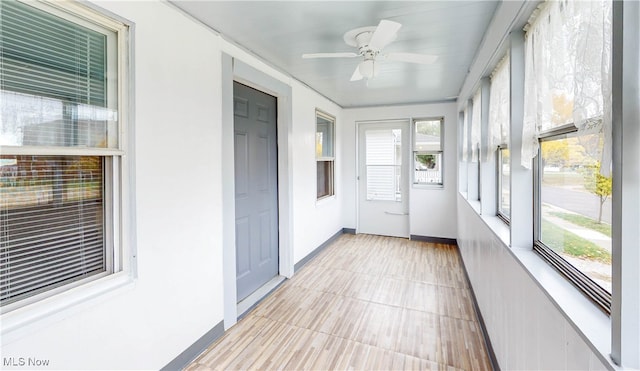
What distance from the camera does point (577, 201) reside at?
48.8 inches

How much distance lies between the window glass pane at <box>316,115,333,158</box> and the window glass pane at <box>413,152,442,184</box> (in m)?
1.51

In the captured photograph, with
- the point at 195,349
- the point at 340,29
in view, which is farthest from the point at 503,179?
the point at 195,349

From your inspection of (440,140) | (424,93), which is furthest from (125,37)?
(440,140)

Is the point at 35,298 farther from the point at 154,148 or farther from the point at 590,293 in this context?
the point at 590,293

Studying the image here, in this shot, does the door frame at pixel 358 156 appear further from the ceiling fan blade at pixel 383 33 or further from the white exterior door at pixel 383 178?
the ceiling fan blade at pixel 383 33

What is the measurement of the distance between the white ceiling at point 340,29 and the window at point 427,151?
5.12 ft

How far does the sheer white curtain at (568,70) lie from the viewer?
896mm

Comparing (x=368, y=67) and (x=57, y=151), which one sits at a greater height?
(x=368, y=67)

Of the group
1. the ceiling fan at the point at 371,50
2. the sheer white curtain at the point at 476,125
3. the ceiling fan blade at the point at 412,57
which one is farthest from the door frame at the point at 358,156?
the ceiling fan blade at the point at 412,57

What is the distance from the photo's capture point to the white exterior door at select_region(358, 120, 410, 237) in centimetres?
529

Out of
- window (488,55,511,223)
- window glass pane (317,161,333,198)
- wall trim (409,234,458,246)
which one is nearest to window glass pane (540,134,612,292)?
window (488,55,511,223)

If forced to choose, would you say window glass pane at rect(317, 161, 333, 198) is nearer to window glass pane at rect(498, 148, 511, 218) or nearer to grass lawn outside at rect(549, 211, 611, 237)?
window glass pane at rect(498, 148, 511, 218)

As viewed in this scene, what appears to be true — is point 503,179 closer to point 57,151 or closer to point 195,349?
point 195,349

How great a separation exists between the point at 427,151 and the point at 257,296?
3.68 meters
